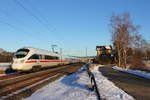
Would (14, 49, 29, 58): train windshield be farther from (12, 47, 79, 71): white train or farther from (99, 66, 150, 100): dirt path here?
(99, 66, 150, 100): dirt path

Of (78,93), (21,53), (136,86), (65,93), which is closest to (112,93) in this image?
(78,93)

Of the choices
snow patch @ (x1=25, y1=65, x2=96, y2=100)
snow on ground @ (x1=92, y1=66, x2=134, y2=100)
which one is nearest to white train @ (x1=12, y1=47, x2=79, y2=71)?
snow patch @ (x1=25, y1=65, x2=96, y2=100)

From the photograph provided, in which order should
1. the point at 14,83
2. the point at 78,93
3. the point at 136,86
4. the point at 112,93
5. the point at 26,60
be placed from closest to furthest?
the point at 112,93
the point at 78,93
the point at 136,86
the point at 14,83
the point at 26,60

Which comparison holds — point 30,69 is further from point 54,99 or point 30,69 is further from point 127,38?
point 127,38

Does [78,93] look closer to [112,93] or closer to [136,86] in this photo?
[112,93]

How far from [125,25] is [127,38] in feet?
9.73

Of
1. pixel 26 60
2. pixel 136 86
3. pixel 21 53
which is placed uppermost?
pixel 21 53

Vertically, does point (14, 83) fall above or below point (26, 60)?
below

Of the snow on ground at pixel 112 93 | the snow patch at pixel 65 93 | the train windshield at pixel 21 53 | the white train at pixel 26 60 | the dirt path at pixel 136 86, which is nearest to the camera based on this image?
the snow on ground at pixel 112 93

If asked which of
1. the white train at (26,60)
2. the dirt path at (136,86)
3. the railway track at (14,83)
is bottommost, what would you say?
the dirt path at (136,86)

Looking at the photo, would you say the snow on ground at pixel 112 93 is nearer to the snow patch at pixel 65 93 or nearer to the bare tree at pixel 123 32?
the snow patch at pixel 65 93

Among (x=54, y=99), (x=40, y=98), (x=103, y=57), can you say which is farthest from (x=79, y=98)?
(x=103, y=57)

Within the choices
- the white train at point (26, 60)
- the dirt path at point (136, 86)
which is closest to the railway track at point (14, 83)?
the white train at point (26, 60)

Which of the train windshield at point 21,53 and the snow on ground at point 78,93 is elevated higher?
the train windshield at point 21,53
